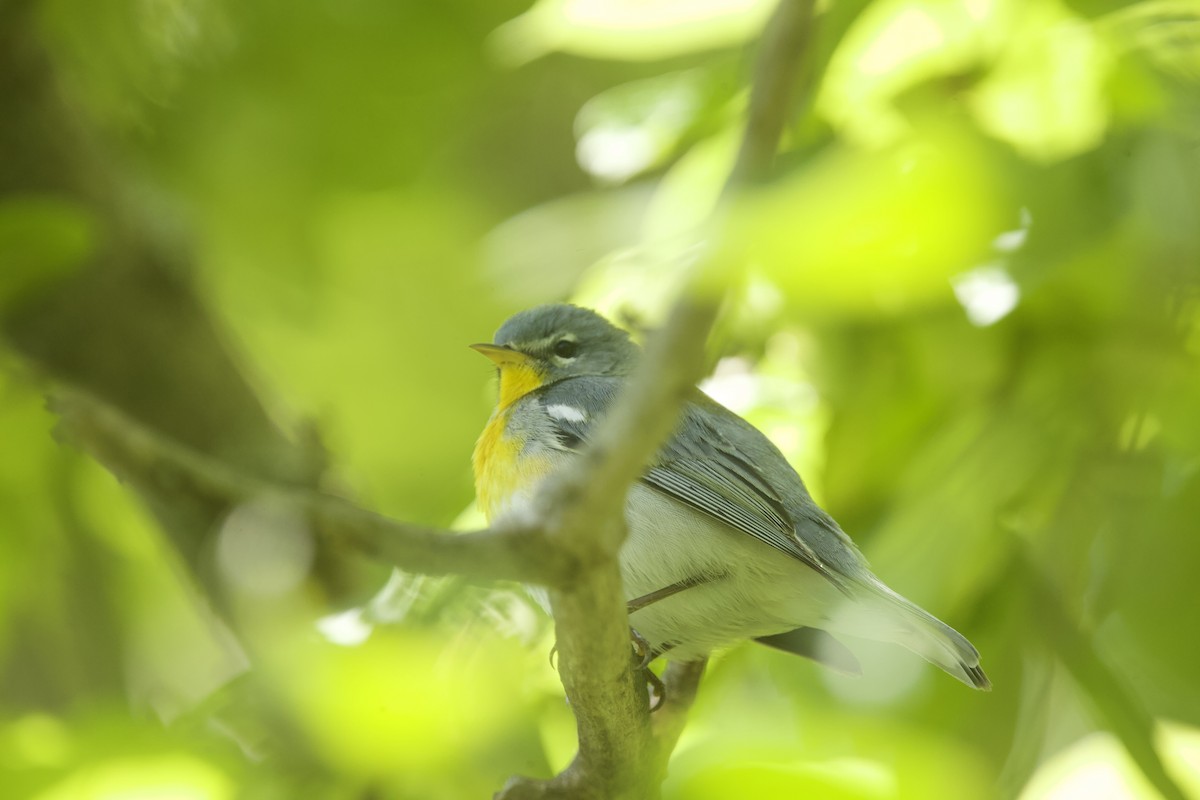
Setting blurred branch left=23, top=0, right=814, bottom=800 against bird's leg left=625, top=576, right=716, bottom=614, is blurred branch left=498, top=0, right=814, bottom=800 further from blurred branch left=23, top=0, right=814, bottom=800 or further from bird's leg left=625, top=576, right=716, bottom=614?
bird's leg left=625, top=576, right=716, bottom=614

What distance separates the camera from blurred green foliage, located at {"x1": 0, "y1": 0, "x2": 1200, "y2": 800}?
1.98 metres

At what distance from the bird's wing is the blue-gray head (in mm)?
224

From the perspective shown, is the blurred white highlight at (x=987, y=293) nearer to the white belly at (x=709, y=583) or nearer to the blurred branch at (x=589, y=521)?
the white belly at (x=709, y=583)

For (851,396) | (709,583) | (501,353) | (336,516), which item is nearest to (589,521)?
(336,516)

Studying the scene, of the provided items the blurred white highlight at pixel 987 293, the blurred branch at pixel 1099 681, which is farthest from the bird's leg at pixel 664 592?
the blurred white highlight at pixel 987 293

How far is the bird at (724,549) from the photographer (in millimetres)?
2375

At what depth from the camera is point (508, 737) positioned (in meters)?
2.19

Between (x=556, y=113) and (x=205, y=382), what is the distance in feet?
8.88

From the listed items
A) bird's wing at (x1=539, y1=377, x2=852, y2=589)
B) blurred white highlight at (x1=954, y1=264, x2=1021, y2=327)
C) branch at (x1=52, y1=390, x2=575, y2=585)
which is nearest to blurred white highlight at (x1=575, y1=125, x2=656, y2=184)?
bird's wing at (x1=539, y1=377, x2=852, y2=589)

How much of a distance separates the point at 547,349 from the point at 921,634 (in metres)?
1.45

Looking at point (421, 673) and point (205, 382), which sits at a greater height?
point (205, 382)

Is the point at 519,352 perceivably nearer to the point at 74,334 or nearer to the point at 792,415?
the point at 792,415

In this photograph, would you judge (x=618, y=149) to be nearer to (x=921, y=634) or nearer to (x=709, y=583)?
(x=709, y=583)

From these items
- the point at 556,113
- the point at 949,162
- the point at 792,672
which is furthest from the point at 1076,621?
the point at 556,113
